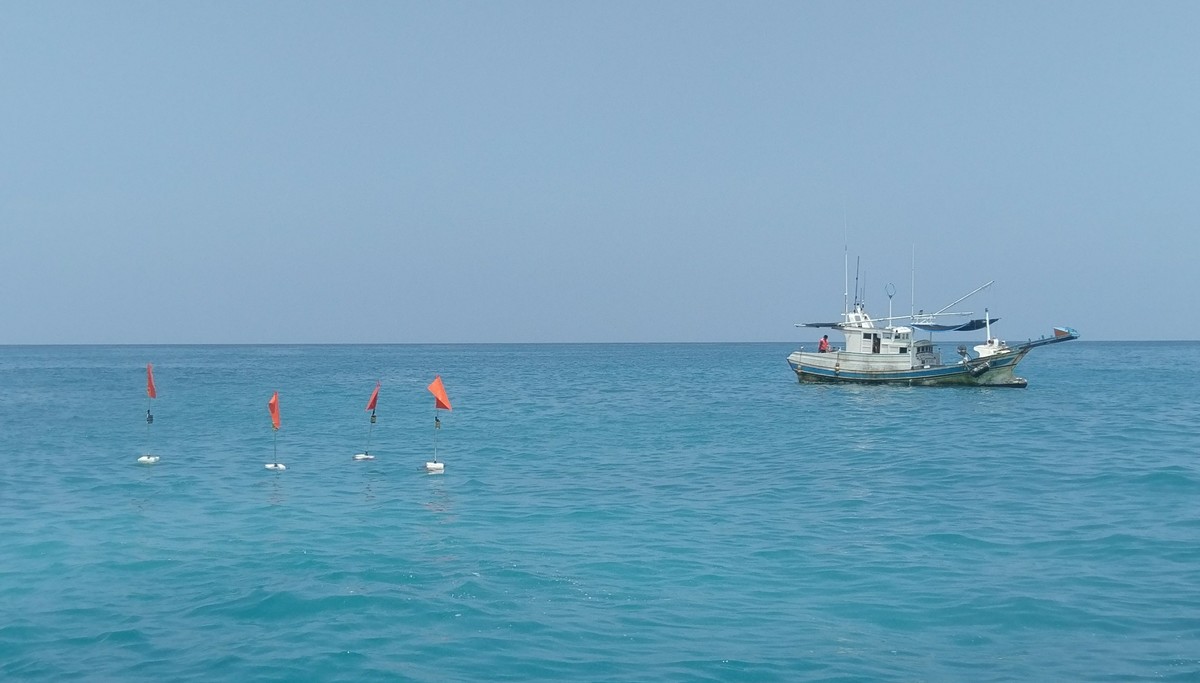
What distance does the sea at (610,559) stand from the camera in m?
10.6

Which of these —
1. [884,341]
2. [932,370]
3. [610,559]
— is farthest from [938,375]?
[610,559]

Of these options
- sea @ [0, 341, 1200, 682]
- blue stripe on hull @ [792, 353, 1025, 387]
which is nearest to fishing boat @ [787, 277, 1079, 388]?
blue stripe on hull @ [792, 353, 1025, 387]

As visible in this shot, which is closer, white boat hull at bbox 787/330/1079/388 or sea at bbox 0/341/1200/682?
sea at bbox 0/341/1200/682

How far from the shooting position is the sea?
34.8ft

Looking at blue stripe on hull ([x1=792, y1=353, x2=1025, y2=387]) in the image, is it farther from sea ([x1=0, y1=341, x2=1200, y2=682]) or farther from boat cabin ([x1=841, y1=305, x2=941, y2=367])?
sea ([x1=0, y1=341, x2=1200, y2=682])

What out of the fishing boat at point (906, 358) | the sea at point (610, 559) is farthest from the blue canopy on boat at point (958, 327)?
the sea at point (610, 559)

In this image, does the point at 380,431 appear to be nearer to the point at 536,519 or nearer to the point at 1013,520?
the point at 536,519

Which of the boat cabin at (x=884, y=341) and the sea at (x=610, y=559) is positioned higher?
the boat cabin at (x=884, y=341)

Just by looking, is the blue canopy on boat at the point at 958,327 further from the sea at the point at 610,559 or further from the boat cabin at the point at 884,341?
the sea at the point at 610,559

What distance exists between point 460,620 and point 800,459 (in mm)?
17391

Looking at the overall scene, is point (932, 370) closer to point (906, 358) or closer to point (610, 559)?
point (906, 358)

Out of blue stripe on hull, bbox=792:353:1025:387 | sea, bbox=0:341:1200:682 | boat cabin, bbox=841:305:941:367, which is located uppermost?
boat cabin, bbox=841:305:941:367

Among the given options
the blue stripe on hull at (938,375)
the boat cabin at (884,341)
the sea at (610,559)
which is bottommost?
the sea at (610,559)

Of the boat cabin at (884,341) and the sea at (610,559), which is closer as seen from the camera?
the sea at (610,559)
